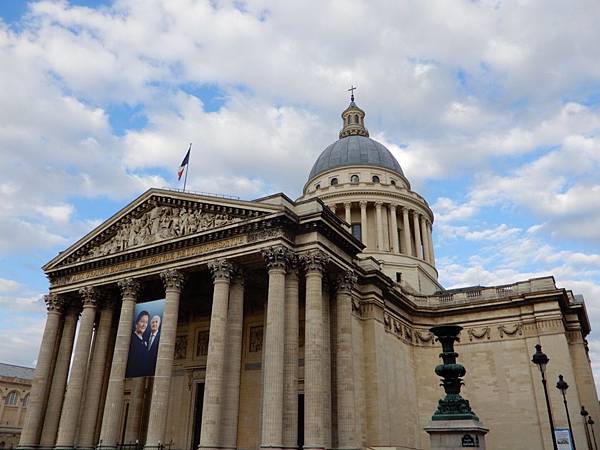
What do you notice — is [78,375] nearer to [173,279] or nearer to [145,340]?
[145,340]

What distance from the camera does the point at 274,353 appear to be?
2448 centimetres

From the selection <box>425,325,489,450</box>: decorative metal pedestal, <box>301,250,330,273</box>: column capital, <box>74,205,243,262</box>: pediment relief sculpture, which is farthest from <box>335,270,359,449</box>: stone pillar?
<box>425,325,489,450</box>: decorative metal pedestal

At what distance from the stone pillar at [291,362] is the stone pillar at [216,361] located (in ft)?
10.2

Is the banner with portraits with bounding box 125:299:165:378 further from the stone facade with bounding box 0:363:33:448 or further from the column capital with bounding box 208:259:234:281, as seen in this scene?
the stone facade with bounding box 0:363:33:448

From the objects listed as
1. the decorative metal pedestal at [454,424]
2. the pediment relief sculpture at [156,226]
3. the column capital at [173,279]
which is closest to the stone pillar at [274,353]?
the pediment relief sculpture at [156,226]

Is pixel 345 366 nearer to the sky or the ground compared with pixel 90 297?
nearer to the ground

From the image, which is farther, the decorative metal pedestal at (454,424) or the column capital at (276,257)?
the column capital at (276,257)

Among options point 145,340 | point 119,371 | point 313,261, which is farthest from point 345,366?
point 119,371

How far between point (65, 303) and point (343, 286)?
63.0ft

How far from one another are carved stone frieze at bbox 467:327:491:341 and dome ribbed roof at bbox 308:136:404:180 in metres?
20.3

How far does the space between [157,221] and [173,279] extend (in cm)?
435

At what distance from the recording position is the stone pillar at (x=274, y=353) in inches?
915

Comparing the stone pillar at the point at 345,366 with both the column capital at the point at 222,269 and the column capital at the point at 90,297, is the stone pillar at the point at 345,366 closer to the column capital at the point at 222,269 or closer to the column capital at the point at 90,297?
the column capital at the point at 222,269

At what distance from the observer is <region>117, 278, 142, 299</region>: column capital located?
101ft
